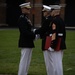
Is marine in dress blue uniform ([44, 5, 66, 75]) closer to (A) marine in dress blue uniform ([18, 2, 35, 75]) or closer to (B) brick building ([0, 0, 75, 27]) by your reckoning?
(A) marine in dress blue uniform ([18, 2, 35, 75])

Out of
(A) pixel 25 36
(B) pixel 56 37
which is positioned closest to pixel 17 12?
(A) pixel 25 36

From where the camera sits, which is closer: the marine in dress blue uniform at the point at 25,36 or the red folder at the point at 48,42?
the red folder at the point at 48,42

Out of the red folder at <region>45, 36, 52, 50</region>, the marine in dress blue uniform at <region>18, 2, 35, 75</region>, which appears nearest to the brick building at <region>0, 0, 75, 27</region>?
the marine in dress blue uniform at <region>18, 2, 35, 75</region>

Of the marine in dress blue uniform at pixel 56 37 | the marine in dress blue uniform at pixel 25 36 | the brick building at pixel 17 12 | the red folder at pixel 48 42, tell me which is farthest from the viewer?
the brick building at pixel 17 12

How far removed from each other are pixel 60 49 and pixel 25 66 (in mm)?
1288

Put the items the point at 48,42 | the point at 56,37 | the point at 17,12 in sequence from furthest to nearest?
the point at 17,12 < the point at 48,42 < the point at 56,37

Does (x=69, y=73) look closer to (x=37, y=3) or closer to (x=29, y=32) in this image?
(x=29, y=32)

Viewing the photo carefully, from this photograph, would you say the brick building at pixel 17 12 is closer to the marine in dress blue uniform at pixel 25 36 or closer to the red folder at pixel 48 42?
the marine in dress blue uniform at pixel 25 36

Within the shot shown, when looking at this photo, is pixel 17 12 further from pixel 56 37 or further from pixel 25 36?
pixel 56 37

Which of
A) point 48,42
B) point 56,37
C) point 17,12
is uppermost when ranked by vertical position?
point 56,37

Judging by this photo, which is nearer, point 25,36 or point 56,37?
point 56,37

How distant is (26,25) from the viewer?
956 cm

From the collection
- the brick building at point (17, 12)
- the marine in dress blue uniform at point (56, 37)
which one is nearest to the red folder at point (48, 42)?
the marine in dress blue uniform at point (56, 37)

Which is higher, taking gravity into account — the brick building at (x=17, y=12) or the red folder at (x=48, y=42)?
the red folder at (x=48, y=42)
